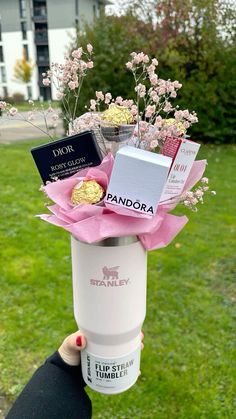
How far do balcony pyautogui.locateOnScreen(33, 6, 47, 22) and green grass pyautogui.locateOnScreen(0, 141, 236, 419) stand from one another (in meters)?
36.3

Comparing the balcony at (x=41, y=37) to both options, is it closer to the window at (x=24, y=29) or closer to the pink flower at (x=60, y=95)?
the window at (x=24, y=29)

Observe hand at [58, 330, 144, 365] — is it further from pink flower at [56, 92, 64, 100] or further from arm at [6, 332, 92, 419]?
pink flower at [56, 92, 64, 100]

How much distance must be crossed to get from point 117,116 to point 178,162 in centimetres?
18

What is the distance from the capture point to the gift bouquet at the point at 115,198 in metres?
0.82

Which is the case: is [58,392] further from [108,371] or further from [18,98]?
[18,98]

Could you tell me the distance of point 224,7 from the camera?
292 inches

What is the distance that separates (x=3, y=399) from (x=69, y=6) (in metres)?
38.0

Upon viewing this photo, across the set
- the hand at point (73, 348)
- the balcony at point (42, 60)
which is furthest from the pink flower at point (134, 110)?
the balcony at point (42, 60)

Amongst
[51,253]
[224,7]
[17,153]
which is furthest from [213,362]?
[224,7]

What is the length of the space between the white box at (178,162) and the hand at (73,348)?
43 centimetres

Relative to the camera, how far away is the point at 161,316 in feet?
8.52

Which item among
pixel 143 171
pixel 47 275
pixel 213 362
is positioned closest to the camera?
pixel 143 171

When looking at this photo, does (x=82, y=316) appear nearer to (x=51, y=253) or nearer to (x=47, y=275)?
(x=47, y=275)

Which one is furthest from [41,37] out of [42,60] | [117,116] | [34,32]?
[117,116]
